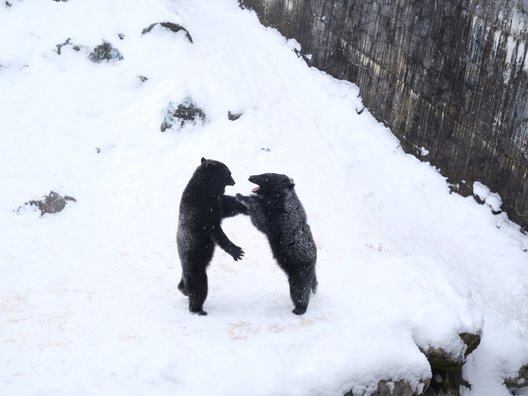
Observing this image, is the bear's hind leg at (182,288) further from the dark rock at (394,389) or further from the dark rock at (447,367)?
the dark rock at (447,367)

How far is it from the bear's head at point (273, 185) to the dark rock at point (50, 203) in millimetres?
3977

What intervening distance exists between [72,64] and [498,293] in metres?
8.98

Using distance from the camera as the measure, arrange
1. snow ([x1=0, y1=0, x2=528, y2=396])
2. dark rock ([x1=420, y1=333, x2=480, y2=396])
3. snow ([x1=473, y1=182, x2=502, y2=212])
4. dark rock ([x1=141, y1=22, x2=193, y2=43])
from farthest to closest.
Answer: dark rock ([x1=141, y1=22, x2=193, y2=43]) → snow ([x1=473, y1=182, x2=502, y2=212]) → dark rock ([x1=420, y1=333, x2=480, y2=396]) → snow ([x1=0, y1=0, x2=528, y2=396])

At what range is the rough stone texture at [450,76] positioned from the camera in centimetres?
788

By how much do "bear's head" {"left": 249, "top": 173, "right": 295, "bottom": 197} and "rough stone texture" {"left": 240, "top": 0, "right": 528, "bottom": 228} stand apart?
352 centimetres

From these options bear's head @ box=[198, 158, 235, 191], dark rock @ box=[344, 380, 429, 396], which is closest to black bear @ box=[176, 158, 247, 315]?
bear's head @ box=[198, 158, 235, 191]

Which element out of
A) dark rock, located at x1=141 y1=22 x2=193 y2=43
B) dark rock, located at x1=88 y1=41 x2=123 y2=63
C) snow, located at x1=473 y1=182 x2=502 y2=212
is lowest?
snow, located at x1=473 y1=182 x2=502 y2=212

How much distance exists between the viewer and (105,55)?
12.0 meters

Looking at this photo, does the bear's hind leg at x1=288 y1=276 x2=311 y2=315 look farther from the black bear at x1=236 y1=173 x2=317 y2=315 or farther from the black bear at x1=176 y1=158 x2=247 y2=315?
the black bear at x1=176 y1=158 x2=247 y2=315

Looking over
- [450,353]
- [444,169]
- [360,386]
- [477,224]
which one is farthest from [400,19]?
[360,386]

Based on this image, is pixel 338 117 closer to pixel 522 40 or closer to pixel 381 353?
pixel 522 40

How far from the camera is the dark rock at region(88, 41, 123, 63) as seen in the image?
12.0m

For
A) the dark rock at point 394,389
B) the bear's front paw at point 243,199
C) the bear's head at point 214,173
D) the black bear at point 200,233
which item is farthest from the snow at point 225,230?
the bear's head at point 214,173

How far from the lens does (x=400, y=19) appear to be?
9.88m
